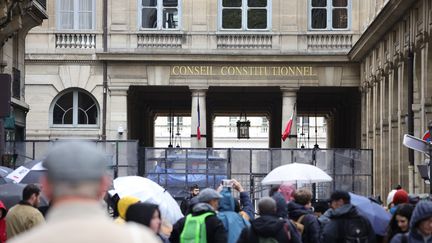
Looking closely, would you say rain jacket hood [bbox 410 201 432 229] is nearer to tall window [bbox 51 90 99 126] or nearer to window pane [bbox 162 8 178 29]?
window pane [bbox 162 8 178 29]

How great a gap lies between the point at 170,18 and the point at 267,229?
33585 millimetres

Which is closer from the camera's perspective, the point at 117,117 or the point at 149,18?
the point at 117,117

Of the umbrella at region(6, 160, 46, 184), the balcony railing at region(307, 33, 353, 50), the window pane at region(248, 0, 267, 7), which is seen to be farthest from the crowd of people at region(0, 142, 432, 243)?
the window pane at region(248, 0, 267, 7)

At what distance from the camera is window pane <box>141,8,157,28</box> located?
43.7m

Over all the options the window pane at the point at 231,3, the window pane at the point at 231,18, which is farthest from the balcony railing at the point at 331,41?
the window pane at the point at 231,3

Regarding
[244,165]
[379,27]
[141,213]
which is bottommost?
A: [244,165]

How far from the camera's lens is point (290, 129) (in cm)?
4284

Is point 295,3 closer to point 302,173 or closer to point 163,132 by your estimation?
point 302,173

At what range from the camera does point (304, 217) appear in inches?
496

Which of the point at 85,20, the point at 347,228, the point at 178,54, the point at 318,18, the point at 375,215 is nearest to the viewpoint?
the point at 347,228

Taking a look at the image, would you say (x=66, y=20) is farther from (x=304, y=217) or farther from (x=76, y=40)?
(x=304, y=217)

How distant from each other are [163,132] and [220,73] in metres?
45.0

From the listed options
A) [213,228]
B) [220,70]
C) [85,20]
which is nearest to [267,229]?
[213,228]

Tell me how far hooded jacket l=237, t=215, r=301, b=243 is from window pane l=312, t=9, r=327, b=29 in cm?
3327
